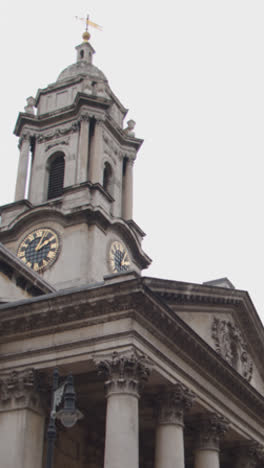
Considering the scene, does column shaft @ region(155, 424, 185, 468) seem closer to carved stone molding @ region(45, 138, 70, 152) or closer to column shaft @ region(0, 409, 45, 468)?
column shaft @ region(0, 409, 45, 468)

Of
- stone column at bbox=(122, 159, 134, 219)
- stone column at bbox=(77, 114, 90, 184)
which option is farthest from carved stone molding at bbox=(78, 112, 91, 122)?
stone column at bbox=(122, 159, 134, 219)

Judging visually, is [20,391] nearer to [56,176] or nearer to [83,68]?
[56,176]

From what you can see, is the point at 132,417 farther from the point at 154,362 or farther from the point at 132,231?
the point at 132,231

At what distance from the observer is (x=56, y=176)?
157ft

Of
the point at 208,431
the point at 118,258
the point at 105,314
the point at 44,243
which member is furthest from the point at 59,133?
the point at 105,314

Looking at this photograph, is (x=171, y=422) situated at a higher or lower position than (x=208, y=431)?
lower

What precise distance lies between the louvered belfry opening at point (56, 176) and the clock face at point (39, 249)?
14.0 feet

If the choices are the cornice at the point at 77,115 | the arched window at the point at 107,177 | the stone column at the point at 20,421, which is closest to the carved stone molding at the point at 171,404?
the stone column at the point at 20,421

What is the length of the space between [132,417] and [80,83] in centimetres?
3502

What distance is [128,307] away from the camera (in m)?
22.0

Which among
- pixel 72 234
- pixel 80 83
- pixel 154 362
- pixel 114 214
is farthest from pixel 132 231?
pixel 154 362

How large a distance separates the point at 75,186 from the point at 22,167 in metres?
6.02

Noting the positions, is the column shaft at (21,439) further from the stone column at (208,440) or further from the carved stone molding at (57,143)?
the carved stone molding at (57,143)

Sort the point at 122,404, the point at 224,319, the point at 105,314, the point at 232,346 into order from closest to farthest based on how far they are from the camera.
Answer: the point at 122,404 < the point at 105,314 < the point at 224,319 < the point at 232,346
